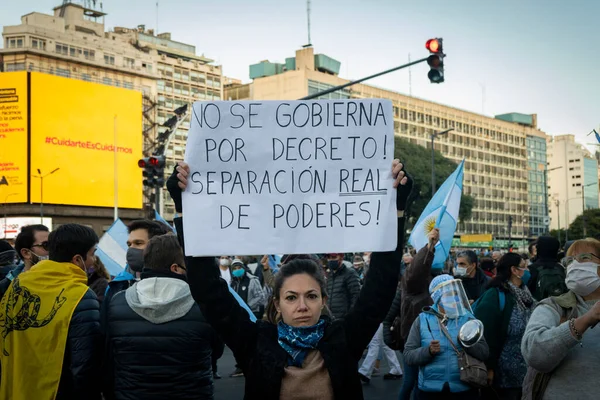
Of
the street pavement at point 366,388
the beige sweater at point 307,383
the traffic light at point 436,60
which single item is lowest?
the street pavement at point 366,388

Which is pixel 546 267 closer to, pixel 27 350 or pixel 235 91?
pixel 27 350

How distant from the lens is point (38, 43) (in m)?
74.7

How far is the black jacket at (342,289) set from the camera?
10492mm

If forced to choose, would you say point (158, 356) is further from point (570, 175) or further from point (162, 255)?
point (570, 175)

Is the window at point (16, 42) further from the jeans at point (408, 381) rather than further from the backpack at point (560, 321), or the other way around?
the backpack at point (560, 321)

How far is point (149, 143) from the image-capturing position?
84250 mm

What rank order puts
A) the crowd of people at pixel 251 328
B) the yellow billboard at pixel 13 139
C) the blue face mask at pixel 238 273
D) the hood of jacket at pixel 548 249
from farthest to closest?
the yellow billboard at pixel 13 139 → the blue face mask at pixel 238 273 → the hood of jacket at pixel 548 249 → the crowd of people at pixel 251 328

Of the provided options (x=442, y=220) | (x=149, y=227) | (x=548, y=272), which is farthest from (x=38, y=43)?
(x=149, y=227)

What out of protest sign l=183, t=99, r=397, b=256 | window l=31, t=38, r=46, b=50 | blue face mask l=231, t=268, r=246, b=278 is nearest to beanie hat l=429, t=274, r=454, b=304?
protest sign l=183, t=99, r=397, b=256

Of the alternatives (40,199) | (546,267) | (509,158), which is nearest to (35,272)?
(546,267)

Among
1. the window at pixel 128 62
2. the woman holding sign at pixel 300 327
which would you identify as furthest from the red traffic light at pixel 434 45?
the window at pixel 128 62

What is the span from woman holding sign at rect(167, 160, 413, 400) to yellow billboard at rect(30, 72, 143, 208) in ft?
195

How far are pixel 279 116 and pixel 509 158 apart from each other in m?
132

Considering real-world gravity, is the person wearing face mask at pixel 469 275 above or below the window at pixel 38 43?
below
